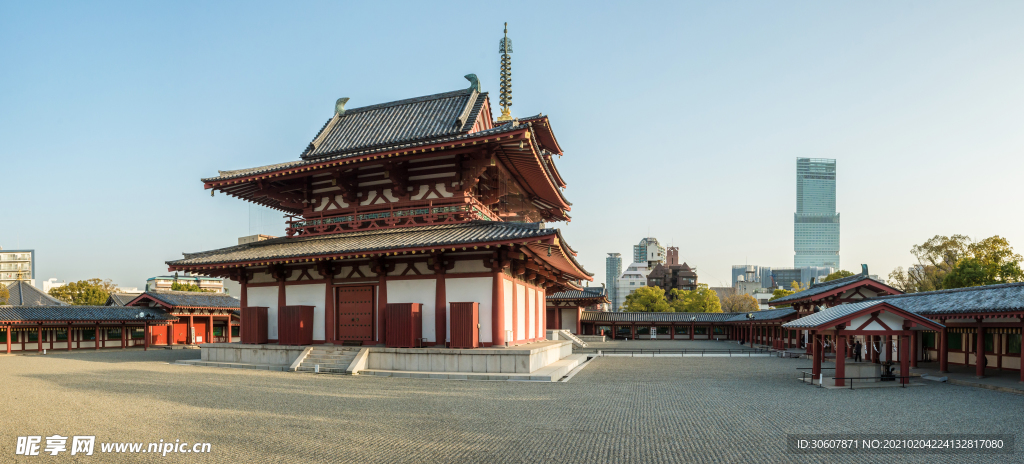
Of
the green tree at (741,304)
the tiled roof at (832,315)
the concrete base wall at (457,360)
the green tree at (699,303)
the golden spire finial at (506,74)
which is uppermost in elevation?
the golden spire finial at (506,74)

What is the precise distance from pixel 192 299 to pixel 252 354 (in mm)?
33227

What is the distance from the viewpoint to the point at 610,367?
2933 centimetres

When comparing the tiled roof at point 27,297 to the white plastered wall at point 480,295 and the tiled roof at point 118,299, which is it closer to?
the tiled roof at point 118,299

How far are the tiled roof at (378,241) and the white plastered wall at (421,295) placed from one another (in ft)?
6.48

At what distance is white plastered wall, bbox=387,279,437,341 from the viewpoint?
23.4 m

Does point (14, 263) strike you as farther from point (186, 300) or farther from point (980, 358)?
point (980, 358)

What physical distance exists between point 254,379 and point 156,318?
35.3m

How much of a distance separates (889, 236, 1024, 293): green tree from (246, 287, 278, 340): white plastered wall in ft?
164

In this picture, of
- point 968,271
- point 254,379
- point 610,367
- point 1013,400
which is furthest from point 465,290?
point 968,271

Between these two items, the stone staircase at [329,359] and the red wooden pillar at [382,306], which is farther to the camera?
the red wooden pillar at [382,306]

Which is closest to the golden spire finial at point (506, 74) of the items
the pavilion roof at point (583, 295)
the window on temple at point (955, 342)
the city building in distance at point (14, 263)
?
the window on temple at point (955, 342)

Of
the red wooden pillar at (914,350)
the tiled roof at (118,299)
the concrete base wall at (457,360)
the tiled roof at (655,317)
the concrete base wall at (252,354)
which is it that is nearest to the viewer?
the concrete base wall at (457,360)

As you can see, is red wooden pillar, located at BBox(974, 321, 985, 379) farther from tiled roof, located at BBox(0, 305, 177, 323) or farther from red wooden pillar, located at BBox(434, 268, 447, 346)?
tiled roof, located at BBox(0, 305, 177, 323)

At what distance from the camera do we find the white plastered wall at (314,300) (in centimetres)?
2538
